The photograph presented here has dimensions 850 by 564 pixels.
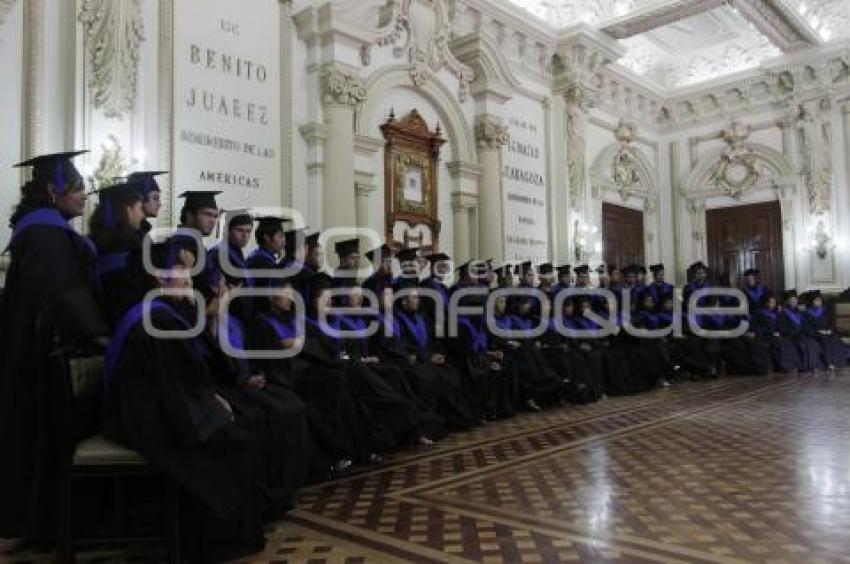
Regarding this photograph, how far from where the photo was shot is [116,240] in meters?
3.92

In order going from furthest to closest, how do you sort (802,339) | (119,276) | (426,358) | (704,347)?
(802,339), (704,347), (426,358), (119,276)

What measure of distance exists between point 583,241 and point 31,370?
1127 cm

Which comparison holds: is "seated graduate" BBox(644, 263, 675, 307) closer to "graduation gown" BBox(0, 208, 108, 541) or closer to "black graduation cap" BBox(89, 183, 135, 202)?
"black graduation cap" BBox(89, 183, 135, 202)

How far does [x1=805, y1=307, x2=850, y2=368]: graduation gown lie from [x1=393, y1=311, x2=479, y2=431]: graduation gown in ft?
29.9

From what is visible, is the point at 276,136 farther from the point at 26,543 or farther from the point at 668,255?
the point at 668,255

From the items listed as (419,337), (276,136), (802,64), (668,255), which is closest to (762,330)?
(668,255)

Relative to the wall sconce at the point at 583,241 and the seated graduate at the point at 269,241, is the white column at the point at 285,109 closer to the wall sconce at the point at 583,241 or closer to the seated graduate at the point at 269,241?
the seated graduate at the point at 269,241

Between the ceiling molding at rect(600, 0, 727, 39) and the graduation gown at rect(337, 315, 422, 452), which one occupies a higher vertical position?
the ceiling molding at rect(600, 0, 727, 39)

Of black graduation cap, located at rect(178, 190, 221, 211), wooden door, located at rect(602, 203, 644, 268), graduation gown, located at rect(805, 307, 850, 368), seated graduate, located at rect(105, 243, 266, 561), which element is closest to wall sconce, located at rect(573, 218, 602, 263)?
wooden door, located at rect(602, 203, 644, 268)

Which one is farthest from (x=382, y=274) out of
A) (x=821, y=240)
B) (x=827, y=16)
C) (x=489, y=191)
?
(x=827, y=16)

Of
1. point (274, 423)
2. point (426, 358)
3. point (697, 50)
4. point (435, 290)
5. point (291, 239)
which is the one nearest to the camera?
point (274, 423)

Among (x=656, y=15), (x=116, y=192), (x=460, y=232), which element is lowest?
(x=116, y=192)

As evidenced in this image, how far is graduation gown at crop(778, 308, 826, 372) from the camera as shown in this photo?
12828 millimetres

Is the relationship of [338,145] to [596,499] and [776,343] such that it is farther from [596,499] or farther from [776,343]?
[776,343]
